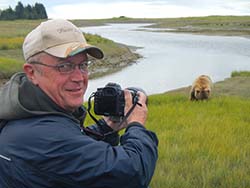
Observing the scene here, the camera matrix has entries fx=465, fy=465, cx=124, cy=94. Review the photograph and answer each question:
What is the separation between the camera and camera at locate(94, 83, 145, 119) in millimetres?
2475

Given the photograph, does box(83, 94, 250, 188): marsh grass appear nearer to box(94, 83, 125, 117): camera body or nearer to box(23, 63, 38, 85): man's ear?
box(94, 83, 125, 117): camera body

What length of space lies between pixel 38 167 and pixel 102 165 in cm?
28

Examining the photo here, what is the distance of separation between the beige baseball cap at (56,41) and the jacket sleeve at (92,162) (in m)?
0.36

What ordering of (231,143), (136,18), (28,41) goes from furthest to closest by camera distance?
(136,18)
(231,143)
(28,41)

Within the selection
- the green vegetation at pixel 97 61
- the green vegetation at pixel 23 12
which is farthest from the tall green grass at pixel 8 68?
the green vegetation at pixel 23 12

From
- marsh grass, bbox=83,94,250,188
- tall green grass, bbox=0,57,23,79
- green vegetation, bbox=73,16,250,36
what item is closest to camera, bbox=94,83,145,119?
marsh grass, bbox=83,94,250,188

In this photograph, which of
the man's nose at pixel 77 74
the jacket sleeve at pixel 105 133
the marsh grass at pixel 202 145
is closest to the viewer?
the man's nose at pixel 77 74

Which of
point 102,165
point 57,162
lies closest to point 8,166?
point 57,162

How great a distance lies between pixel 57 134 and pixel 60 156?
0.33 feet

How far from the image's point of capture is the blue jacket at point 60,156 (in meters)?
2.04

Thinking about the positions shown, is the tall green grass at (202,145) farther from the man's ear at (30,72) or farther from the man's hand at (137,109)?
the man's ear at (30,72)

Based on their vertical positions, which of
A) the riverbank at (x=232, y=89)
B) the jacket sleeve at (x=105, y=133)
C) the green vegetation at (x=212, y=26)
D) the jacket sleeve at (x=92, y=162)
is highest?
the jacket sleeve at (x=92, y=162)

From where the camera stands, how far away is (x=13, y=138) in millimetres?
2115

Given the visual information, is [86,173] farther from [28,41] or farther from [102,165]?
[28,41]
